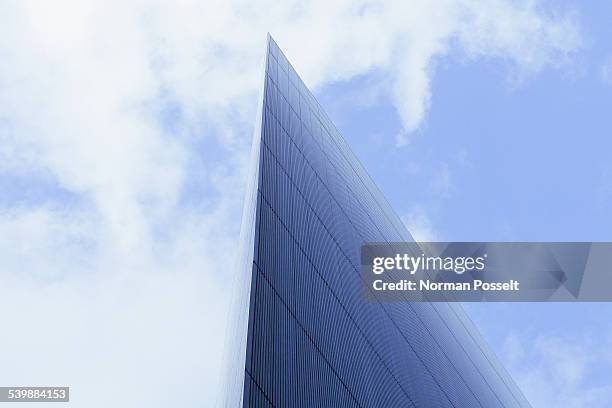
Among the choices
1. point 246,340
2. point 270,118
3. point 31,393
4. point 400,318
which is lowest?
point 246,340

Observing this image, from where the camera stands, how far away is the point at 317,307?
53.3 feet

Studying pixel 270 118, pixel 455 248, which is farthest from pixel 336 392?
pixel 455 248

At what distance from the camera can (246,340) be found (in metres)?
11.8

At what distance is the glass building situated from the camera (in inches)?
516

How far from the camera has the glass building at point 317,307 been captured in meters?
13.1

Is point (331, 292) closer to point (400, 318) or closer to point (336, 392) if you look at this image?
point (336, 392)

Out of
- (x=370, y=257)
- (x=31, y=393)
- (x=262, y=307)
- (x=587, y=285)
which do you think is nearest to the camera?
(x=262, y=307)

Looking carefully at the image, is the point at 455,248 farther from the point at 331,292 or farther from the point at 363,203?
the point at 331,292

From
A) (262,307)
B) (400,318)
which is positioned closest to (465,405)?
(400,318)

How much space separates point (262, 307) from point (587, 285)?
1670 centimetres

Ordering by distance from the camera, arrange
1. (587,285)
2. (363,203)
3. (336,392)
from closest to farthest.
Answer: (336,392) → (587,285) → (363,203)

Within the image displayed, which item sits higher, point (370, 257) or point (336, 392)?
point (370, 257)

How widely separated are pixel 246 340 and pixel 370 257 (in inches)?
494

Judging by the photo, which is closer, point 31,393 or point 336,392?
point 336,392
